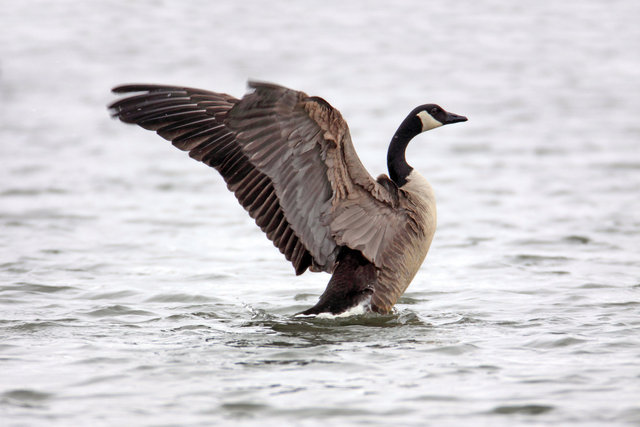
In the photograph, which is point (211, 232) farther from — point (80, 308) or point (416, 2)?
point (416, 2)

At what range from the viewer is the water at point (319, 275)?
4.95 meters

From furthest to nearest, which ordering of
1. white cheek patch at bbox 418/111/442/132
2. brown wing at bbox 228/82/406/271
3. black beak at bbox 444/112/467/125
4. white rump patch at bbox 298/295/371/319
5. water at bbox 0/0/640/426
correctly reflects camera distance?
1. black beak at bbox 444/112/467/125
2. white cheek patch at bbox 418/111/442/132
3. white rump patch at bbox 298/295/371/319
4. brown wing at bbox 228/82/406/271
5. water at bbox 0/0/640/426

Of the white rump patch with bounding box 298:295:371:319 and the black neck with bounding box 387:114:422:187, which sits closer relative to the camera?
the white rump patch with bounding box 298:295:371:319

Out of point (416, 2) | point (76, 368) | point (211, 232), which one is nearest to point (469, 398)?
point (76, 368)

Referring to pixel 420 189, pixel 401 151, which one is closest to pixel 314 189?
pixel 420 189

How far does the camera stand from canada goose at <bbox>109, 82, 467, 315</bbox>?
19.5 ft

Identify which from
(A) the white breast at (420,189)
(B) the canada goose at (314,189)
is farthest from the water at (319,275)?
(A) the white breast at (420,189)

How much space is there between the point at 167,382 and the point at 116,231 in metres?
5.32

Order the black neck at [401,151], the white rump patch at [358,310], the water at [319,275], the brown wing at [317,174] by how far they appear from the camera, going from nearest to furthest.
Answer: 1. the water at [319,275]
2. the brown wing at [317,174]
3. the white rump patch at [358,310]
4. the black neck at [401,151]

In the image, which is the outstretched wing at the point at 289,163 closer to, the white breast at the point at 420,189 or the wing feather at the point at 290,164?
the wing feather at the point at 290,164

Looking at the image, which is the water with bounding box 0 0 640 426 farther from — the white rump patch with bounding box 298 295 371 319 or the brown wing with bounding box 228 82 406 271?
the brown wing with bounding box 228 82 406 271

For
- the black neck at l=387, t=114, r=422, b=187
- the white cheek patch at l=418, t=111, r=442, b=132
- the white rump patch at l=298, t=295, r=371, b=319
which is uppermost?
the white cheek patch at l=418, t=111, r=442, b=132

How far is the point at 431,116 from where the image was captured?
7.23 metres

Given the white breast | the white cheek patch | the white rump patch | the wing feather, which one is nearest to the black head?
the white cheek patch
